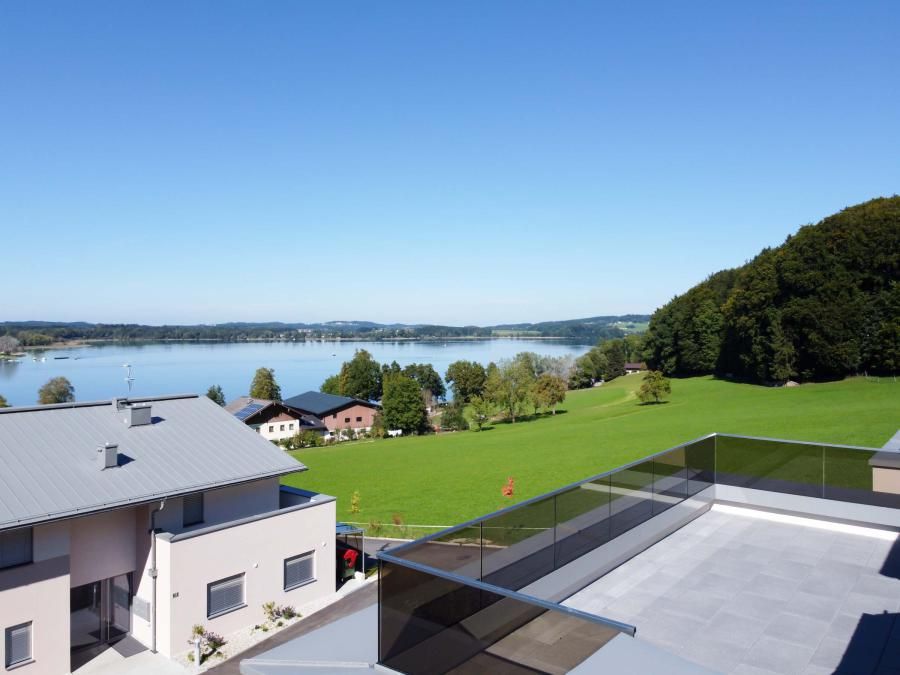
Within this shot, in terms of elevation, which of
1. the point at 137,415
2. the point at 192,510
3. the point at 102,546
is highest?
the point at 137,415

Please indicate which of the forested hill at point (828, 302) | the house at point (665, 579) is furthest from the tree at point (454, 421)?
the house at point (665, 579)

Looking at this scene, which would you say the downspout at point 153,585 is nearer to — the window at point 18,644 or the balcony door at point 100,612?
the balcony door at point 100,612

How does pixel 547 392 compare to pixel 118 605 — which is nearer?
pixel 118 605

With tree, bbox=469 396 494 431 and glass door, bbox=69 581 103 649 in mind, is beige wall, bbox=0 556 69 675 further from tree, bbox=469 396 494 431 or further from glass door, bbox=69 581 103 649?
tree, bbox=469 396 494 431

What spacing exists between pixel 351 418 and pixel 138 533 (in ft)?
179

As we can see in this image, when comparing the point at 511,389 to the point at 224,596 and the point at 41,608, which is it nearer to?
the point at 224,596

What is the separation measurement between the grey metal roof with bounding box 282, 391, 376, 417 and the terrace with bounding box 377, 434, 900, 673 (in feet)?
189

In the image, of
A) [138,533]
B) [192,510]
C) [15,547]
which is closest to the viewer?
[15,547]

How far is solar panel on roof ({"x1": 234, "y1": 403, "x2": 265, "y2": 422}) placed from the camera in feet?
177

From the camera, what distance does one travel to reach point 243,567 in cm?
1363

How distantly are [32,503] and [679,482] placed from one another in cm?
1093

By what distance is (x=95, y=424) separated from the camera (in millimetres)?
14219

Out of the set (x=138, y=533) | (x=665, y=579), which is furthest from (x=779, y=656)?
(x=138, y=533)

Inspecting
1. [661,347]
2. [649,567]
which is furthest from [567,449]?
[661,347]
